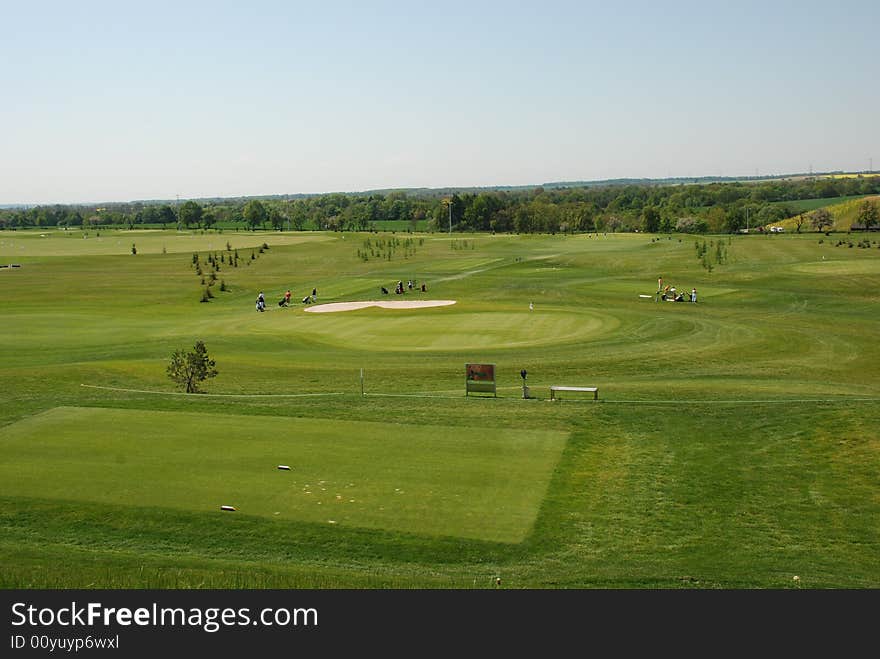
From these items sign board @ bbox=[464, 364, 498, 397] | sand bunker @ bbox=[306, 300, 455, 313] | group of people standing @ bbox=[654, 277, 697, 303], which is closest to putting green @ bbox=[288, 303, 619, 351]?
sand bunker @ bbox=[306, 300, 455, 313]

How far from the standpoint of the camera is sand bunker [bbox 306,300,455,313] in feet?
218

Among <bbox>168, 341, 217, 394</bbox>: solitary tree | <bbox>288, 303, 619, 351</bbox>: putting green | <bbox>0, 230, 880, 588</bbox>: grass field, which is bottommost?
<bbox>288, 303, 619, 351</bbox>: putting green

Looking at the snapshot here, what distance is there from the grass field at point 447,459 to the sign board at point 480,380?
70cm

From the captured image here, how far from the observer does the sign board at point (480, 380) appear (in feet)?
104

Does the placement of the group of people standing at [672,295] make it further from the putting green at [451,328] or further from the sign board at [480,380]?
the sign board at [480,380]

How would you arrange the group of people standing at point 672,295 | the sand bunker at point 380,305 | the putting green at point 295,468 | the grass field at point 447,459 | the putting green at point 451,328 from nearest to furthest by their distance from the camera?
Result: the grass field at point 447,459
the putting green at point 295,468
the putting green at point 451,328
the sand bunker at point 380,305
the group of people standing at point 672,295

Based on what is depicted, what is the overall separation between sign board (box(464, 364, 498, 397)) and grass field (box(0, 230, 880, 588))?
0.70 metres

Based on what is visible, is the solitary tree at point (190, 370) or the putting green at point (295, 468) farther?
the solitary tree at point (190, 370)

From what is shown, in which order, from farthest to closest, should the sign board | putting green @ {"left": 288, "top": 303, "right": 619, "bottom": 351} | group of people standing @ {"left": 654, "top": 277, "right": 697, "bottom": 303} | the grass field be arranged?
1. group of people standing @ {"left": 654, "top": 277, "right": 697, "bottom": 303}
2. putting green @ {"left": 288, "top": 303, "right": 619, "bottom": 351}
3. the sign board
4. the grass field

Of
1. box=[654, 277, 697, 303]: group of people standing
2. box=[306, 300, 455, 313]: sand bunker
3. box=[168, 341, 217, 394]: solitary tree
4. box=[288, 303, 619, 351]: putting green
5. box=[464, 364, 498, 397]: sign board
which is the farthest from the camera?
box=[654, 277, 697, 303]: group of people standing

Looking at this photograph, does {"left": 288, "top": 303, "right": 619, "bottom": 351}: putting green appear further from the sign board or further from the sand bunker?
the sign board

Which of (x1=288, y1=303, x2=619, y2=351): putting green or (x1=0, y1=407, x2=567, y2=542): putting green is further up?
(x1=0, y1=407, x2=567, y2=542): putting green

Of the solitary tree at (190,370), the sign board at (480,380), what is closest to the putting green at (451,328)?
the solitary tree at (190,370)
